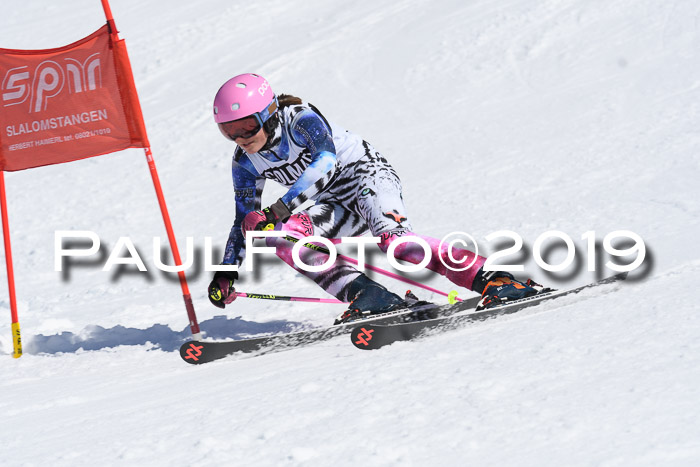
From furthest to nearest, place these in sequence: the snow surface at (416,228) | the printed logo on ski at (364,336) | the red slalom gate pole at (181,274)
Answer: the red slalom gate pole at (181,274)
the printed logo on ski at (364,336)
the snow surface at (416,228)

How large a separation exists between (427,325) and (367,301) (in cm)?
57

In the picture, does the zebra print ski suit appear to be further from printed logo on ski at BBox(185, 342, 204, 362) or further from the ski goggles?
printed logo on ski at BBox(185, 342, 204, 362)

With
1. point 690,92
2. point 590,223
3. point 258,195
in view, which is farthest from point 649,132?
point 258,195

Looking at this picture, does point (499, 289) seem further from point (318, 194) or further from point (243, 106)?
point (243, 106)

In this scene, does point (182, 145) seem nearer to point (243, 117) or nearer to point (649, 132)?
point (649, 132)

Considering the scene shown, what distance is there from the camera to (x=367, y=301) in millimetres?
5344

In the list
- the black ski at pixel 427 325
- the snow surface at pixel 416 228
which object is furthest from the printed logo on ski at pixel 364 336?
the snow surface at pixel 416 228

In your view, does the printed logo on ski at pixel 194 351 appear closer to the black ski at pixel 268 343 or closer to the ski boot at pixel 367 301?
the black ski at pixel 268 343

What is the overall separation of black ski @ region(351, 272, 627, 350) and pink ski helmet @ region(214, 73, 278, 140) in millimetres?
1435

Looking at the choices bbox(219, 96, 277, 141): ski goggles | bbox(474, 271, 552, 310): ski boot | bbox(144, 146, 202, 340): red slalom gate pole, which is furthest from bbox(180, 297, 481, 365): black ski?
bbox(219, 96, 277, 141): ski goggles

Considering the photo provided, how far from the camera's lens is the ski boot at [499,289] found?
5.23 m

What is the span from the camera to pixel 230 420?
3.69m

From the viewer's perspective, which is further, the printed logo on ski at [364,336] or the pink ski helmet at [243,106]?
the pink ski helmet at [243,106]

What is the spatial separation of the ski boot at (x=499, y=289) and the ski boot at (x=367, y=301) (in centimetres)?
52
